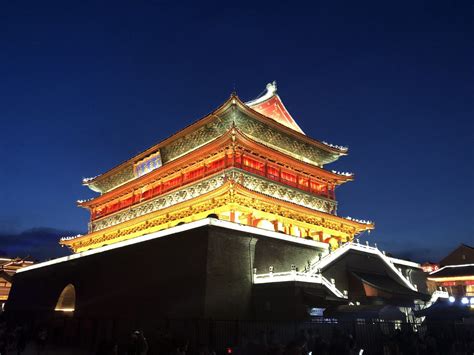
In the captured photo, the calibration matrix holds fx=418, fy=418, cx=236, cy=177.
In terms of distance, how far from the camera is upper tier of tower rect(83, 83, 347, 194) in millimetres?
30312

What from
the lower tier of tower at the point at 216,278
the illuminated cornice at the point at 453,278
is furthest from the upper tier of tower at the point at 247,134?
the illuminated cornice at the point at 453,278

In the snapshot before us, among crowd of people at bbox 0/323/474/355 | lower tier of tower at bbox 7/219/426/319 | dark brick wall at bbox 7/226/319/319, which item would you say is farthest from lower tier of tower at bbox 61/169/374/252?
crowd of people at bbox 0/323/474/355

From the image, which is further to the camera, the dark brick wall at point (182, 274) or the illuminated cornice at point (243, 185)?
the illuminated cornice at point (243, 185)

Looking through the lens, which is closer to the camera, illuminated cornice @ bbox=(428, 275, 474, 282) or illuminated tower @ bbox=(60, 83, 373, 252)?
illuminated tower @ bbox=(60, 83, 373, 252)

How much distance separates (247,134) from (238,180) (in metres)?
4.52

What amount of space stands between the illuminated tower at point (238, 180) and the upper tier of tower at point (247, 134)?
0.25 ft

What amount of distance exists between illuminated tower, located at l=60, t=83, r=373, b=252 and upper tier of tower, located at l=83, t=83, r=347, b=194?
0.25ft

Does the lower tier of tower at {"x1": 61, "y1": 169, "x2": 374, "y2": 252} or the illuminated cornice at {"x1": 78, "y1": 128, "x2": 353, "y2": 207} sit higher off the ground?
the illuminated cornice at {"x1": 78, "y1": 128, "x2": 353, "y2": 207}

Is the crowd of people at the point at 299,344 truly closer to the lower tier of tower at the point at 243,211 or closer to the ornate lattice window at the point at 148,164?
the lower tier of tower at the point at 243,211

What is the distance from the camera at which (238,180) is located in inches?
1109

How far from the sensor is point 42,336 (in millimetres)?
15914

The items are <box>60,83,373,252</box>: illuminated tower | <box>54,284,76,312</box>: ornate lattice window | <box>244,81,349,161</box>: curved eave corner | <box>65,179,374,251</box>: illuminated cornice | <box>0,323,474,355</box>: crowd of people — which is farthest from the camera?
<box>244,81,349,161</box>: curved eave corner

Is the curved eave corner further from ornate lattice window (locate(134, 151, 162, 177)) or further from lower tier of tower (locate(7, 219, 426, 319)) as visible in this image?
lower tier of tower (locate(7, 219, 426, 319))

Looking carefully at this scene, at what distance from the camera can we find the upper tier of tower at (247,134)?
30312 mm
